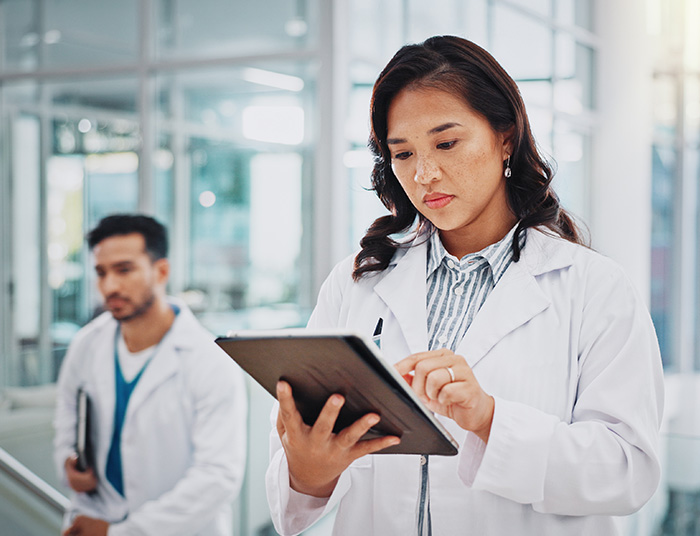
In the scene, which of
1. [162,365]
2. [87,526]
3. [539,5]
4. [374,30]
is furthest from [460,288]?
[539,5]

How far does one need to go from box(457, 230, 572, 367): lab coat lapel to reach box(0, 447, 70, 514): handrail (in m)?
2.73

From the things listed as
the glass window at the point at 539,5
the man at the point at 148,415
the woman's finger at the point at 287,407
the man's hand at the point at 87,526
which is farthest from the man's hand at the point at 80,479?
the glass window at the point at 539,5

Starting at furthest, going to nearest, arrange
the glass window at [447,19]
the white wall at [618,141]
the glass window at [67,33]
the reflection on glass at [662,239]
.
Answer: the reflection on glass at [662,239] → the white wall at [618,141] → the glass window at [447,19] → the glass window at [67,33]

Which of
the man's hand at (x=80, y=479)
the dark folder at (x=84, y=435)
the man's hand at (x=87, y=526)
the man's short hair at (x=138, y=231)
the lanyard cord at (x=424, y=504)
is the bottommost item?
the man's hand at (x=87, y=526)

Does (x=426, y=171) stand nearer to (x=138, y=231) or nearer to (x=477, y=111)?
(x=477, y=111)

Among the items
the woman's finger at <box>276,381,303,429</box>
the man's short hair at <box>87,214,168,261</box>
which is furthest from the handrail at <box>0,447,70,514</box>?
the woman's finger at <box>276,381,303,429</box>

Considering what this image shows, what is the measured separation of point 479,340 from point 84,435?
2457 millimetres

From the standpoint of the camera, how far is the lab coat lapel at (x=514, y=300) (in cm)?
139

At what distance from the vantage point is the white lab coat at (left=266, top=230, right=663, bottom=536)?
1.25 metres

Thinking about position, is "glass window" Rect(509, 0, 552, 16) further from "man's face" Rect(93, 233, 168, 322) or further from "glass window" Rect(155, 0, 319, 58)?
"man's face" Rect(93, 233, 168, 322)

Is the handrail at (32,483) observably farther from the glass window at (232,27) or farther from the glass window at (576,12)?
the glass window at (576,12)

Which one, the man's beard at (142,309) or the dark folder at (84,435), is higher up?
the man's beard at (142,309)

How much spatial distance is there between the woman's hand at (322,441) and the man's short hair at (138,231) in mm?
2337

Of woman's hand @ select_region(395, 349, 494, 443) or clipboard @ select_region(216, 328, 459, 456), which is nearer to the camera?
clipboard @ select_region(216, 328, 459, 456)
